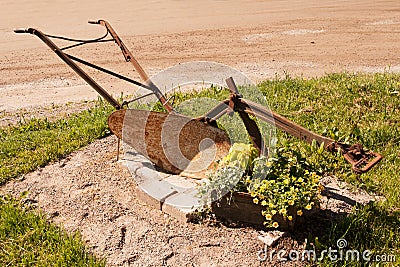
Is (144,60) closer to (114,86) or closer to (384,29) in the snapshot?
(114,86)

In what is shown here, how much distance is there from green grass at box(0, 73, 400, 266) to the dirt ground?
23 centimetres

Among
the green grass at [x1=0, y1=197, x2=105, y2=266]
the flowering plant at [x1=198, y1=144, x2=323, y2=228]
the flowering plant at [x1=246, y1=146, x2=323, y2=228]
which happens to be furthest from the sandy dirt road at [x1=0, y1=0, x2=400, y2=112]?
the flowering plant at [x1=246, y1=146, x2=323, y2=228]

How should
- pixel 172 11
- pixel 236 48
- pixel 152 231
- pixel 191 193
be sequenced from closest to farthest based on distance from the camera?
pixel 152 231 → pixel 191 193 → pixel 236 48 → pixel 172 11

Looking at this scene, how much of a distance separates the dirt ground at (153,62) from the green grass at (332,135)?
23 cm

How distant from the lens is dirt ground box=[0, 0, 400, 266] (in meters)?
3.52

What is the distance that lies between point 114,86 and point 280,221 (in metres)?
5.25

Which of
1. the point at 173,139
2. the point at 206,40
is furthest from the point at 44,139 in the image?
the point at 206,40

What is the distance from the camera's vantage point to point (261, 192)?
3346mm

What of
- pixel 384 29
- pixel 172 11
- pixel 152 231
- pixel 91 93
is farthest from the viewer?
pixel 172 11

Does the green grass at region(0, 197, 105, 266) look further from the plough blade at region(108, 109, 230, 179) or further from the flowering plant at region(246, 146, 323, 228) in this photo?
the flowering plant at region(246, 146, 323, 228)

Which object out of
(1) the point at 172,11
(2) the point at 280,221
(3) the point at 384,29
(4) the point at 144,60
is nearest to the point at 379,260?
(2) the point at 280,221

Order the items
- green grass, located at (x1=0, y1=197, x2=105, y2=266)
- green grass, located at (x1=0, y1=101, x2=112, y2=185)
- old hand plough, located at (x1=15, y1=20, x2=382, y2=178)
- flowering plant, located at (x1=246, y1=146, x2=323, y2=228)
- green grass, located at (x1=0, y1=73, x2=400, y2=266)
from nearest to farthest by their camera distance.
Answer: flowering plant, located at (x1=246, y1=146, x2=323, y2=228), green grass, located at (x1=0, y1=197, x2=105, y2=266), green grass, located at (x1=0, y1=73, x2=400, y2=266), old hand plough, located at (x1=15, y1=20, x2=382, y2=178), green grass, located at (x1=0, y1=101, x2=112, y2=185)

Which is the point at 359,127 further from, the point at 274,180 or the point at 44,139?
the point at 44,139

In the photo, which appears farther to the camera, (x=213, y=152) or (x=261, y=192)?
(x=213, y=152)
